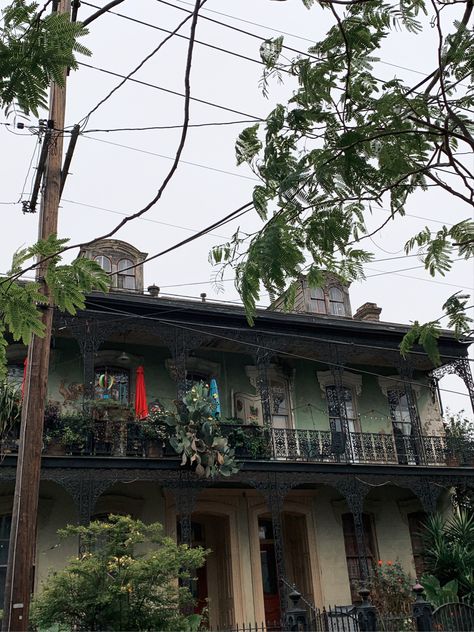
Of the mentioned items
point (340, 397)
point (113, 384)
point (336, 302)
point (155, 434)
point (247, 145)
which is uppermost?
point (336, 302)

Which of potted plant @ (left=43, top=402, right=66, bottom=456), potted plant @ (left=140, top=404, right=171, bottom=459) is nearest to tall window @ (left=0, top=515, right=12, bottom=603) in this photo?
potted plant @ (left=43, top=402, right=66, bottom=456)

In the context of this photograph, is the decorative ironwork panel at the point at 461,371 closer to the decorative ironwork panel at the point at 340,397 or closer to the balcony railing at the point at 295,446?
the balcony railing at the point at 295,446

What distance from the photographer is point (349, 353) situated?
706 inches

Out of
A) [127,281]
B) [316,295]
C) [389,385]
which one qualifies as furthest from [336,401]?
[127,281]

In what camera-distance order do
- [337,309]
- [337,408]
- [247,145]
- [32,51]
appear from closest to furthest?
[32,51] → [247,145] → [337,408] → [337,309]

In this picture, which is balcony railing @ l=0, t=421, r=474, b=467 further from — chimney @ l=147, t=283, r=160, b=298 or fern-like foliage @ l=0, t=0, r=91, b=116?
fern-like foliage @ l=0, t=0, r=91, b=116

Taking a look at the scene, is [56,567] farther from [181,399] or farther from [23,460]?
[23,460]

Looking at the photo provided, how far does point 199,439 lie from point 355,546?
625 cm

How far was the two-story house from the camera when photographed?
14.1m

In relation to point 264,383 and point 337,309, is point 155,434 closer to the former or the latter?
point 264,383

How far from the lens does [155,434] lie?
1425 cm

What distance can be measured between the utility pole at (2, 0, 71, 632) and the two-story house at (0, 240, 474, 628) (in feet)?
20.9

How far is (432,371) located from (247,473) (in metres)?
7.78

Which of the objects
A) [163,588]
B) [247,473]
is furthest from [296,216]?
[247,473]
